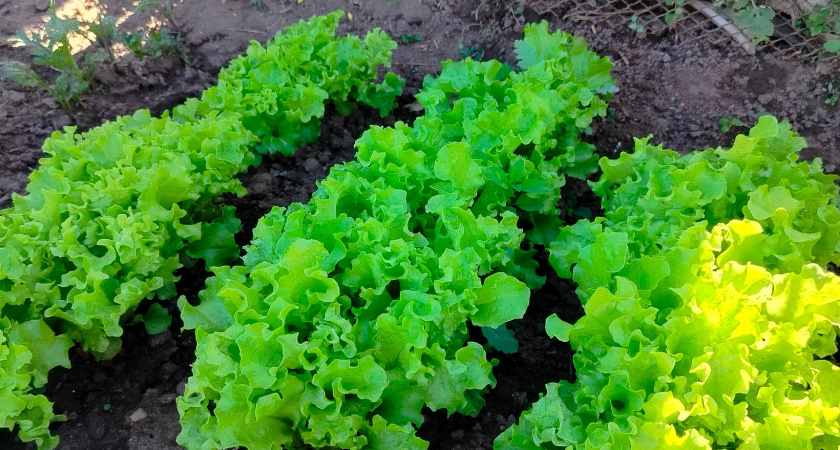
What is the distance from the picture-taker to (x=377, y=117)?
4.81 metres

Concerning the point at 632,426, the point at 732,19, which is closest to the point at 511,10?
the point at 732,19

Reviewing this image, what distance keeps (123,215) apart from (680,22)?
428 centimetres

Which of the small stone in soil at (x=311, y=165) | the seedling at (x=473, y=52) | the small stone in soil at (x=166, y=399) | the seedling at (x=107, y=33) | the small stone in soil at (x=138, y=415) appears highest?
the seedling at (x=107, y=33)

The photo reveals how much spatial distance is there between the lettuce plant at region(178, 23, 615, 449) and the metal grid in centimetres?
188

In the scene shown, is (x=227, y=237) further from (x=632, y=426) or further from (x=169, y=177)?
(x=632, y=426)

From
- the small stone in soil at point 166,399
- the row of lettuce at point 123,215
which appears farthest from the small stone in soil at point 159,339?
the small stone in soil at point 166,399

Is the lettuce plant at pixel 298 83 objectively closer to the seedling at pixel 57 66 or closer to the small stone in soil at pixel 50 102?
the seedling at pixel 57 66

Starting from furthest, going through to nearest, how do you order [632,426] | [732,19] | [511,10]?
[511,10] → [732,19] → [632,426]

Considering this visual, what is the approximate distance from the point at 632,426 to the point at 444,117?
6.99ft

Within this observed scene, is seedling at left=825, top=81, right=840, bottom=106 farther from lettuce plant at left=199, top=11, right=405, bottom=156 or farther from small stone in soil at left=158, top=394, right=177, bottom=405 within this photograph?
small stone in soil at left=158, top=394, right=177, bottom=405

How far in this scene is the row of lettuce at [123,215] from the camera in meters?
2.84

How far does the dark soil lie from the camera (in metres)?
3.17

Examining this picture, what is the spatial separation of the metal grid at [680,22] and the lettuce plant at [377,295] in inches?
73.9

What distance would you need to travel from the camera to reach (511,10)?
5.15 m
